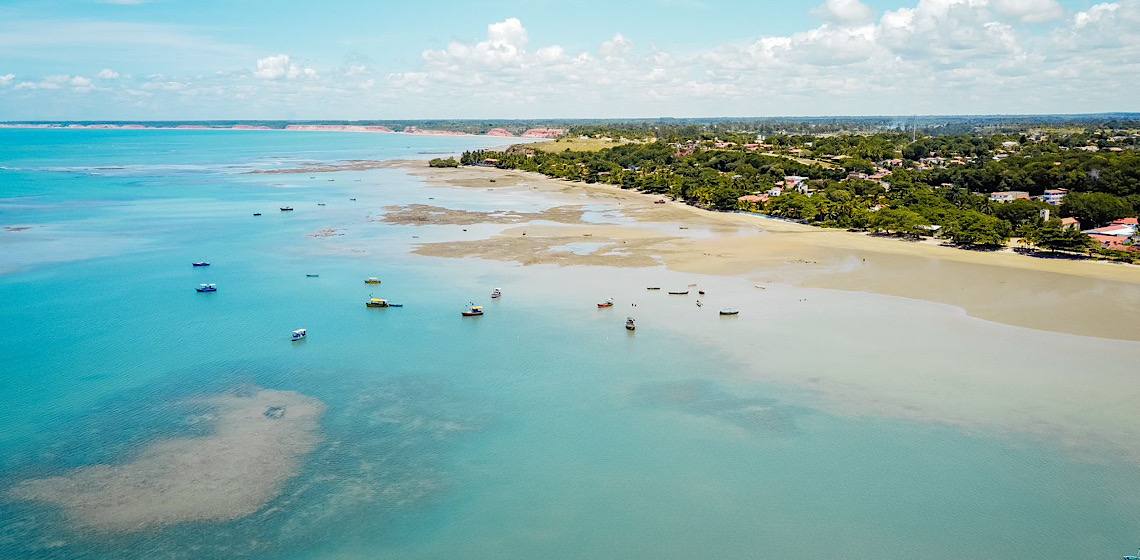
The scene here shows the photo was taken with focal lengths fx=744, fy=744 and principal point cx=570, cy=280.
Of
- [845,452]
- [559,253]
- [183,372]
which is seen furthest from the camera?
[559,253]

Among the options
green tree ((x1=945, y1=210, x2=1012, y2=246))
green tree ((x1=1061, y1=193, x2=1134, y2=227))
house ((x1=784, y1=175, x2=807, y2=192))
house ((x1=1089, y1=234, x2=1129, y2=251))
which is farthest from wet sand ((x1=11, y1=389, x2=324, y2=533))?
house ((x1=784, y1=175, x2=807, y2=192))

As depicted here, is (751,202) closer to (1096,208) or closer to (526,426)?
(1096,208)

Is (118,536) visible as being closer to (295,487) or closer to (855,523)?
(295,487)

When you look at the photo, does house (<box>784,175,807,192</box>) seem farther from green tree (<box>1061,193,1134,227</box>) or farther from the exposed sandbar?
green tree (<box>1061,193,1134,227</box>)

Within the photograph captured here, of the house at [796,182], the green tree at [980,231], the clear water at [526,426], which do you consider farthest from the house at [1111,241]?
the house at [796,182]

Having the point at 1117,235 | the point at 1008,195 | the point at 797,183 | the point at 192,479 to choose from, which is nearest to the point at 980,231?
the point at 1117,235

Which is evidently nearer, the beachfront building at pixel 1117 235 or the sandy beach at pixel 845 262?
the sandy beach at pixel 845 262

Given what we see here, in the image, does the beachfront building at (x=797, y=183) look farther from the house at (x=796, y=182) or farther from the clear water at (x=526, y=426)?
the clear water at (x=526, y=426)

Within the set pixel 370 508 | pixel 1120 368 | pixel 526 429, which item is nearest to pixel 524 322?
pixel 526 429
